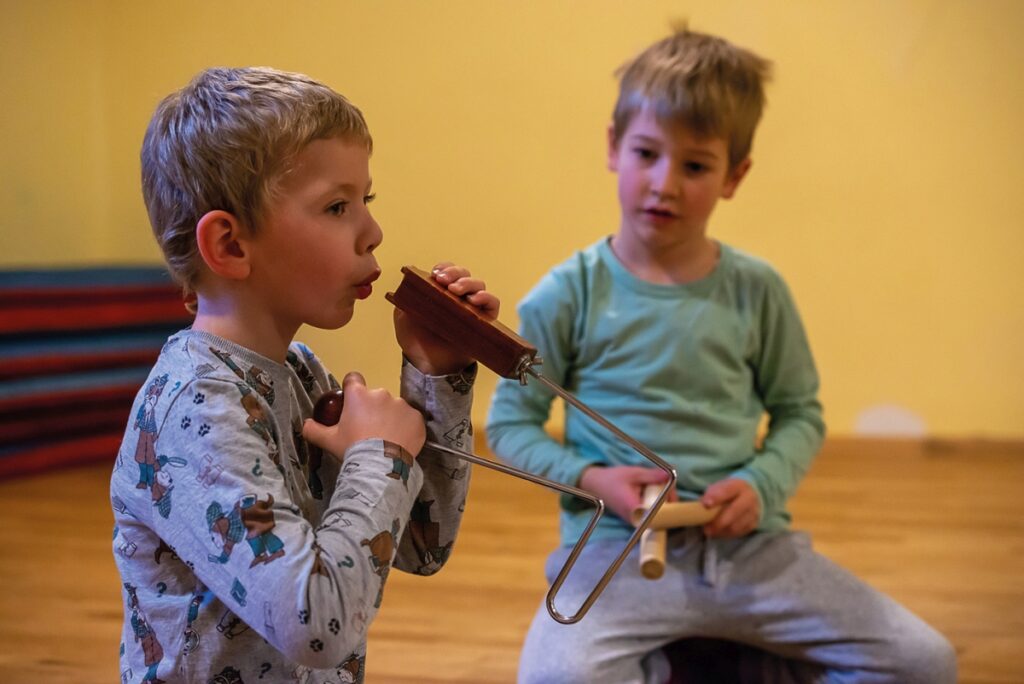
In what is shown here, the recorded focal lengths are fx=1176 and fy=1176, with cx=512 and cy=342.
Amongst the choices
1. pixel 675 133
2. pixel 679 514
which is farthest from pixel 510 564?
pixel 675 133

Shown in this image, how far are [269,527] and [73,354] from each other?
210 centimetres

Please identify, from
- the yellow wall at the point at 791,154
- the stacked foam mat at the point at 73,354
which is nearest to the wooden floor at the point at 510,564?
the stacked foam mat at the point at 73,354

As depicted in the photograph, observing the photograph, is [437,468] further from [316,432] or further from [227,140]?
[227,140]

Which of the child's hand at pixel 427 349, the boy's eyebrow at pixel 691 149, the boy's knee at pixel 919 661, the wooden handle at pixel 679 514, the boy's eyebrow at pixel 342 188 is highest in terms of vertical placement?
the boy's eyebrow at pixel 691 149

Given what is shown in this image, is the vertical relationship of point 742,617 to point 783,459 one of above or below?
below

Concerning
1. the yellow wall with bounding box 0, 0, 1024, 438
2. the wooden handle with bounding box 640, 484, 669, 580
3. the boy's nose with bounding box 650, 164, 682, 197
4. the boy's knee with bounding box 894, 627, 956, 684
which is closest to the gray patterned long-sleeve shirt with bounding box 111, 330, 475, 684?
the wooden handle with bounding box 640, 484, 669, 580

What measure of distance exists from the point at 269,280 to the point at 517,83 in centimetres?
197

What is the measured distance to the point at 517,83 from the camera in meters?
2.72

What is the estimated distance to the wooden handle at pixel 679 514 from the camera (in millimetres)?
1229

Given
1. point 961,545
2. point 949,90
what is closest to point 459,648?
point 961,545

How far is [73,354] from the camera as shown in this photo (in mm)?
2646

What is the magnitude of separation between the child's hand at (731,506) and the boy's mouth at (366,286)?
55 centimetres

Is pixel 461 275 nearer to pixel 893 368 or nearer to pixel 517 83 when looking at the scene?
pixel 517 83

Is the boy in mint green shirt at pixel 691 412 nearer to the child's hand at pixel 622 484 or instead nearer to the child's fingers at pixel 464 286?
the child's hand at pixel 622 484
